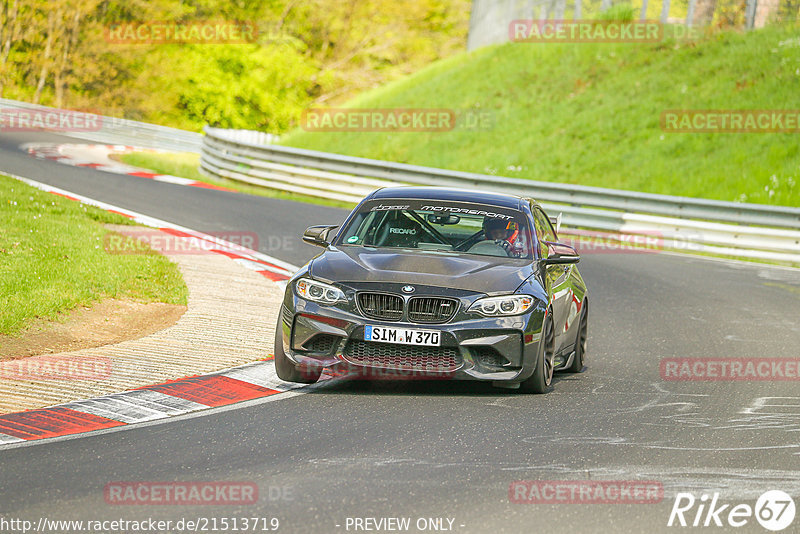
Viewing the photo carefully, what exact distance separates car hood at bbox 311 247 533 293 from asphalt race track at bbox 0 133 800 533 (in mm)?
854

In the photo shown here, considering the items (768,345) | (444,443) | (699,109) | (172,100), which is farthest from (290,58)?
(444,443)

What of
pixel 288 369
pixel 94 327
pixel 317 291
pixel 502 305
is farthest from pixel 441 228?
pixel 94 327

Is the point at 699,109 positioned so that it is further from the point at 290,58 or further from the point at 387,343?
the point at 290,58

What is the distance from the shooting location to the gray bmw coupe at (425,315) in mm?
7852

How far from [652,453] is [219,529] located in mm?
2887

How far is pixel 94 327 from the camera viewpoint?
33.2ft

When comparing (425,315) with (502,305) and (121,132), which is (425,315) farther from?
(121,132)

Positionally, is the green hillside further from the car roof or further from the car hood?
the car hood

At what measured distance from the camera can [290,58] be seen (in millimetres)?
Result: 59156

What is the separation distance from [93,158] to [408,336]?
77.3 feet

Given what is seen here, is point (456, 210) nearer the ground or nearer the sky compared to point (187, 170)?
nearer the sky

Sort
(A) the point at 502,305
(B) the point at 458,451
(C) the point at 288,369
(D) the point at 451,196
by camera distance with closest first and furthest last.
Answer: (B) the point at 458,451 < (A) the point at 502,305 < (C) the point at 288,369 < (D) the point at 451,196

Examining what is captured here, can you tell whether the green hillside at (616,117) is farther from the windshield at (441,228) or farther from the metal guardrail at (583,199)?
the windshield at (441,228)

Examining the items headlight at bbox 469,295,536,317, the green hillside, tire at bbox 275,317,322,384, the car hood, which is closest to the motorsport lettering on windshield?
the car hood
